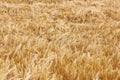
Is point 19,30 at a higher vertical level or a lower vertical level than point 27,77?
lower

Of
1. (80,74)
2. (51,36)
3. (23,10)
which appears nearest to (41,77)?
(80,74)

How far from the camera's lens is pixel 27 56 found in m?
2.66

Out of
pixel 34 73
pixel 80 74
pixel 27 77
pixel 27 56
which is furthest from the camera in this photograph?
pixel 27 56

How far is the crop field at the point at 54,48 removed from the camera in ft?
7.63

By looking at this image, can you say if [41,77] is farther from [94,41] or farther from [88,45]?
[94,41]

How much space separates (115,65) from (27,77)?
1141mm

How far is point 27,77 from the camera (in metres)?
2.02

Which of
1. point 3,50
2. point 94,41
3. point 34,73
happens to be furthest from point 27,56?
point 94,41

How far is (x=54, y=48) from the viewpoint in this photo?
311 cm

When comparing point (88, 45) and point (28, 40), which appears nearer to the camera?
point (28, 40)

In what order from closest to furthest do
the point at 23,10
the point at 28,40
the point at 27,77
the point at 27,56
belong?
the point at 27,77 < the point at 27,56 < the point at 28,40 < the point at 23,10

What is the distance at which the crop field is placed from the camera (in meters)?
2.32

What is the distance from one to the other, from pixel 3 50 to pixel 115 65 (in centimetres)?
107

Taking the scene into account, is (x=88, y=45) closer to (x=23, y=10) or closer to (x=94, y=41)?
(x=94, y=41)
